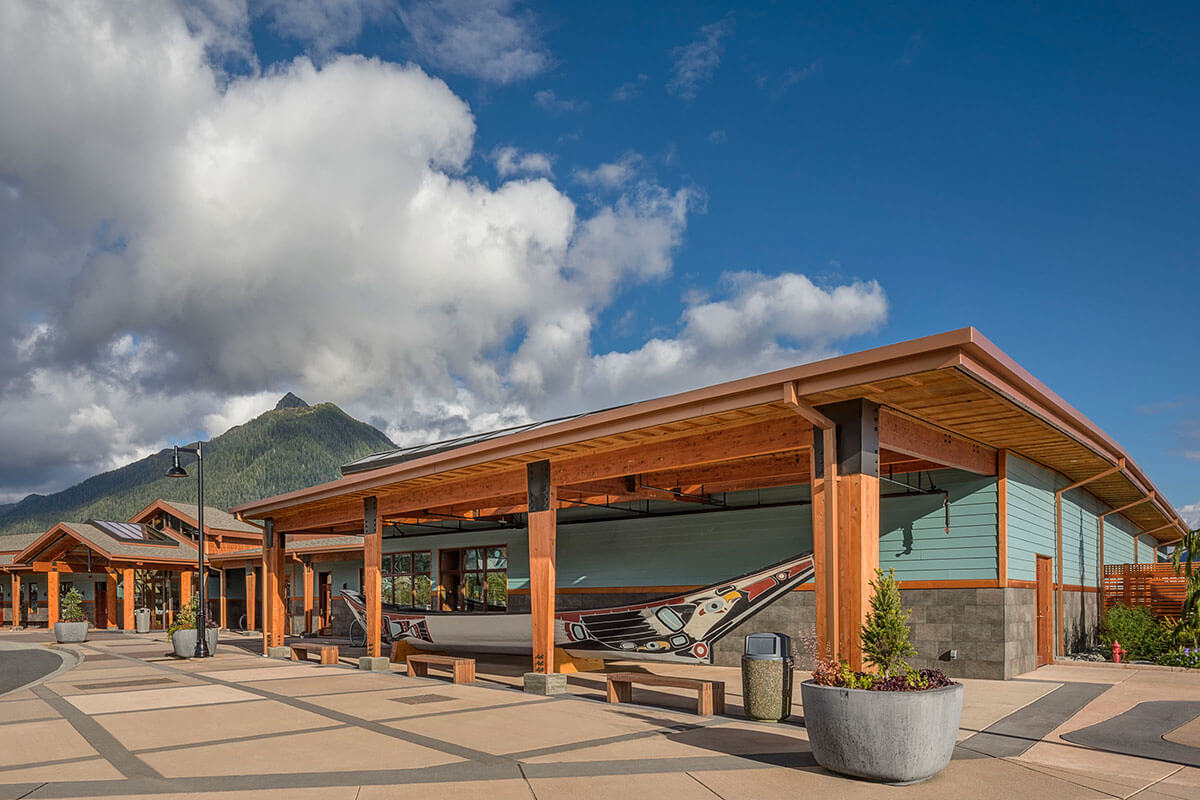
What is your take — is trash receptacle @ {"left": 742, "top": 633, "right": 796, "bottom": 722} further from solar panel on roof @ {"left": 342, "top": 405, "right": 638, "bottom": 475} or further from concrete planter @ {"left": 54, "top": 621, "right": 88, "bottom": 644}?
concrete planter @ {"left": 54, "top": 621, "right": 88, "bottom": 644}

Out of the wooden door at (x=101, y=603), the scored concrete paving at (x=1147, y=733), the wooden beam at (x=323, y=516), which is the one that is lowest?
the wooden door at (x=101, y=603)

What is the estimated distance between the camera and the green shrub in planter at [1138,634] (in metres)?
14.4

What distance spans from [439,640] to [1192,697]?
1156 centimetres

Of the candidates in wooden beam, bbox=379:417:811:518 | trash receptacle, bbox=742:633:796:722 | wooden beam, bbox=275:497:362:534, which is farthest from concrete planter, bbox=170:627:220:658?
trash receptacle, bbox=742:633:796:722

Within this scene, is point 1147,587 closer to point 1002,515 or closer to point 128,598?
point 1002,515

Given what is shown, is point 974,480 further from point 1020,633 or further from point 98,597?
point 98,597

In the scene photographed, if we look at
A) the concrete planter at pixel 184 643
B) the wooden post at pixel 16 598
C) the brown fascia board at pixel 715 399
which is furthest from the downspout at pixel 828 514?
the wooden post at pixel 16 598

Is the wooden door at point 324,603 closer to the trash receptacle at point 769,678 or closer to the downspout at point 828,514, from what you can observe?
the trash receptacle at point 769,678

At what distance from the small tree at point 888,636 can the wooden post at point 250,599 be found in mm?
25870

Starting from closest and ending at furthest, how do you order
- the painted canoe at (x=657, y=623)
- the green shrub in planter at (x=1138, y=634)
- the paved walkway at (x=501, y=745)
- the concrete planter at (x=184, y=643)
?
the paved walkway at (x=501, y=745)
the painted canoe at (x=657, y=623)
the green shrub in planter at (x=1138, y=634)
the concrete planter at (x=184, y=643)

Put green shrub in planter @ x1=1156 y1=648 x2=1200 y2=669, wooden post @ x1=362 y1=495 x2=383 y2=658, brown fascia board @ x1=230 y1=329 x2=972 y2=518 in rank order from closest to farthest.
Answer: brown fascia board @ x1=230 y1=329 x2=972 y2=518, green shrub in planter @ x1=1156 y1=648 x2=1200 y2=669, wooden post @ x1=362 y1=495 x2=383 y2=658

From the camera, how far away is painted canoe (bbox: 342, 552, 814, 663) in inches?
414

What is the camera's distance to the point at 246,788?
6285 mm

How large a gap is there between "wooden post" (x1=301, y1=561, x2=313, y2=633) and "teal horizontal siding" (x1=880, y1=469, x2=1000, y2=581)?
19.1m
